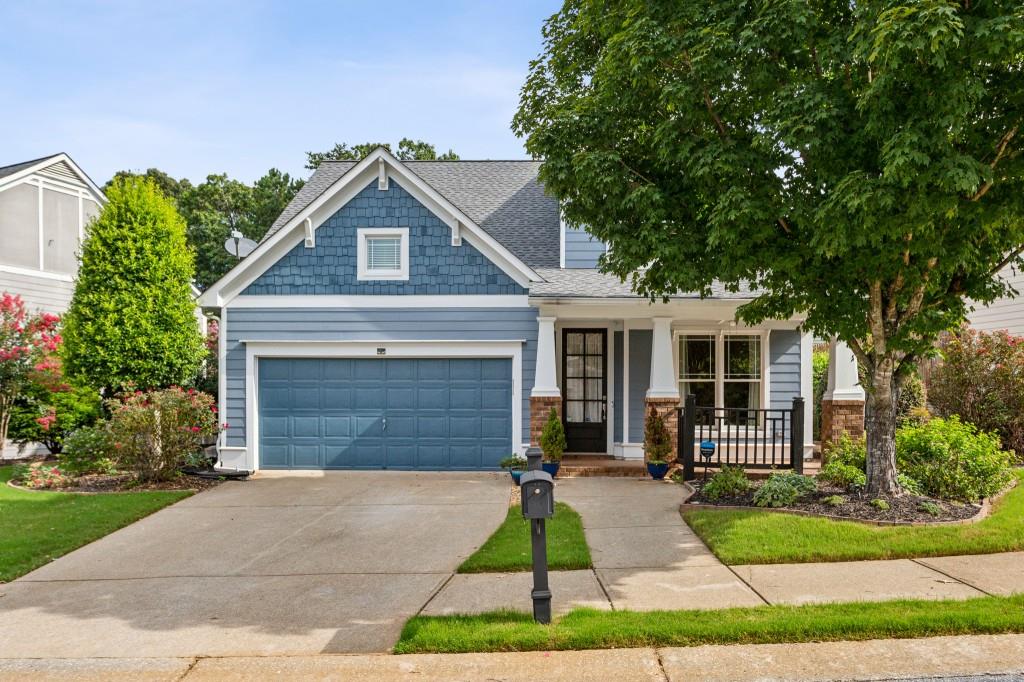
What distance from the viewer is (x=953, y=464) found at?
830 cm

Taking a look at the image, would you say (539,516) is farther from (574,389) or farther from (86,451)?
(86,451)

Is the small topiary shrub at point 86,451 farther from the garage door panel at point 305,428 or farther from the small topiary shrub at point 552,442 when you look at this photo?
the small topiary shrub at point 552,442

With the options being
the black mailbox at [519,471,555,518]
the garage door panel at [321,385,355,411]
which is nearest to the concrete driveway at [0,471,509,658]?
the black mailbox at [519,471,555,518]

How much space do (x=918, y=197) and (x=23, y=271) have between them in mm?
18371

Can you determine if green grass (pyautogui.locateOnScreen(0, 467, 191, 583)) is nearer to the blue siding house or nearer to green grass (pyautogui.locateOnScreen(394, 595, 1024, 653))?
the blue siding house

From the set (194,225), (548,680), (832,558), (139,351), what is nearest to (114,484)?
(139,351)

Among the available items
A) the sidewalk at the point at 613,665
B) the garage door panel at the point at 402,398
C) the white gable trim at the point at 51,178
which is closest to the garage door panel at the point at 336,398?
the garage door panel at the point at 402,398

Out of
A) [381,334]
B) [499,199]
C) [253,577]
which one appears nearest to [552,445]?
[381,334]

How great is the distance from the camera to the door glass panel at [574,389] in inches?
522

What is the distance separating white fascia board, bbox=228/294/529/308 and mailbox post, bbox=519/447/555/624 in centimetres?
736

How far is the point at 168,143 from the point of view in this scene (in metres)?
21.2

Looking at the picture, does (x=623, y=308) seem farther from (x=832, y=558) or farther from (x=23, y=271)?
(x=23, y=271)

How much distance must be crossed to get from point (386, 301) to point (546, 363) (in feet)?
10.3

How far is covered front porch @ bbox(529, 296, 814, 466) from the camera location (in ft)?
42.5
